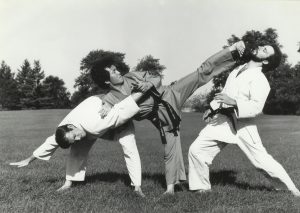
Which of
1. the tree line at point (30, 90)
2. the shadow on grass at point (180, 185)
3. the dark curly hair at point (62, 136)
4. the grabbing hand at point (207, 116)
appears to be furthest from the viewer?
the tree line at point (30, 90)

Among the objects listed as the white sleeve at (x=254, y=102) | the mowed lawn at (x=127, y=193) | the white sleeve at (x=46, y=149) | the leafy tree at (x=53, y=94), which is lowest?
the leafy tree at (x=53, y=94)

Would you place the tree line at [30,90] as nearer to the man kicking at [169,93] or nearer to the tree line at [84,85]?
the tree line at [84,85]

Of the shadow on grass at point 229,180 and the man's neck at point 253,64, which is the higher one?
the man's neck at point 253,64

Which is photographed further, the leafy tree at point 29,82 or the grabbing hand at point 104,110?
the leafy tree at point 29,82

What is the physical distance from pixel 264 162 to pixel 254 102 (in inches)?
39.0

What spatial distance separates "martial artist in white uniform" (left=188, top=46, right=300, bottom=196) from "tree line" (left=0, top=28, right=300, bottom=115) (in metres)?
47.8

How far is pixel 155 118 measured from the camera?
7.08 meters

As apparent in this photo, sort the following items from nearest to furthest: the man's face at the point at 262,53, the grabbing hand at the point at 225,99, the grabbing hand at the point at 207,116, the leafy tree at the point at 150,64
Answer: the grabbing hand at the point at 225,99
the man's face at the point at 262,53
the grabbing hand at the point at 207,116
the leafy tree at the point at 150,64

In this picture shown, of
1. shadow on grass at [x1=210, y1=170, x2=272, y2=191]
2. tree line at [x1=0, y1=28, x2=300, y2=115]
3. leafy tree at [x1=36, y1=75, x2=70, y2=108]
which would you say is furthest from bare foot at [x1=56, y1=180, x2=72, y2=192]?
leafy tree at [x1=36, y1=75, x2=70, y2=108]

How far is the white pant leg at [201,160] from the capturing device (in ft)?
22.1

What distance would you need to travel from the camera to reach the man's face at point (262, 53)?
21.6 ft

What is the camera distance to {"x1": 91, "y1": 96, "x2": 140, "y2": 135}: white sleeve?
20.7ft

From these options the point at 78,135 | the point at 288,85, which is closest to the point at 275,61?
the point at 78,135

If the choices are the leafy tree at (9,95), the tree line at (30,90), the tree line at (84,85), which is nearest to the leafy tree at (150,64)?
the tree line at (84,85)
